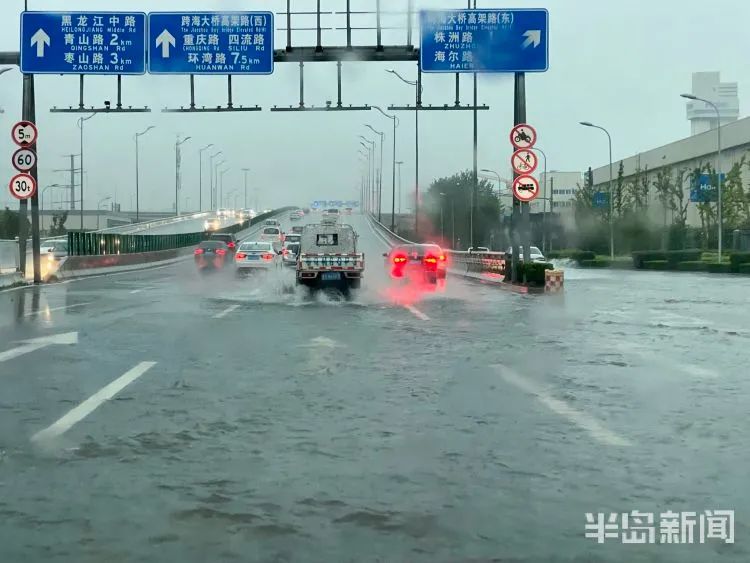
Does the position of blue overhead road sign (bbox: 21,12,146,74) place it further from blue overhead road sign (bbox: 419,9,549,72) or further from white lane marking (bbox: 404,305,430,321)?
white lane marking (bbox: 404,305,430,321)

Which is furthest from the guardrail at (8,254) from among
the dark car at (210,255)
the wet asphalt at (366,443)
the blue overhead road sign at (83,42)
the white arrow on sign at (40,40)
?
the wet asphalt at (366,443)

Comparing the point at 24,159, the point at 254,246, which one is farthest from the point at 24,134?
the point at 254,246

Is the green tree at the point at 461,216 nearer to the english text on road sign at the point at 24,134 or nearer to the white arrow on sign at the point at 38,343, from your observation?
the english text on road sign at the point at 24,134

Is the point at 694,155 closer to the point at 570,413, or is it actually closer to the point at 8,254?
the point at 8,254

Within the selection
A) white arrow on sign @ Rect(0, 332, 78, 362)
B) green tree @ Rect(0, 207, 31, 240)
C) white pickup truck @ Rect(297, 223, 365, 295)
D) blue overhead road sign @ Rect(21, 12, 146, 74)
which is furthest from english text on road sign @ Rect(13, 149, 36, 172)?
green tree @ Rect(0, 207, 31, 240)

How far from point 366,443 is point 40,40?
29.3 metres

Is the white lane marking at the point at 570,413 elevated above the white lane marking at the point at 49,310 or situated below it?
below

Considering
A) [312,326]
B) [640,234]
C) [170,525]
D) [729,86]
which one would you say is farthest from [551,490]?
[729,86]

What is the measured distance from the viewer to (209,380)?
11344 millimetres

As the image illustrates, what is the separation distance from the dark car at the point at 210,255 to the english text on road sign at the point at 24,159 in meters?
20.4

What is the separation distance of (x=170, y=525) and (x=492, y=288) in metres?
29.3

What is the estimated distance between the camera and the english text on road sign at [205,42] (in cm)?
3412

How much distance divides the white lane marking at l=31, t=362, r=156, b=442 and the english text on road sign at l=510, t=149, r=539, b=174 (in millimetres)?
21093

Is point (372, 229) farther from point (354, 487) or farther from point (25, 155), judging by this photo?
point (354, 487)
